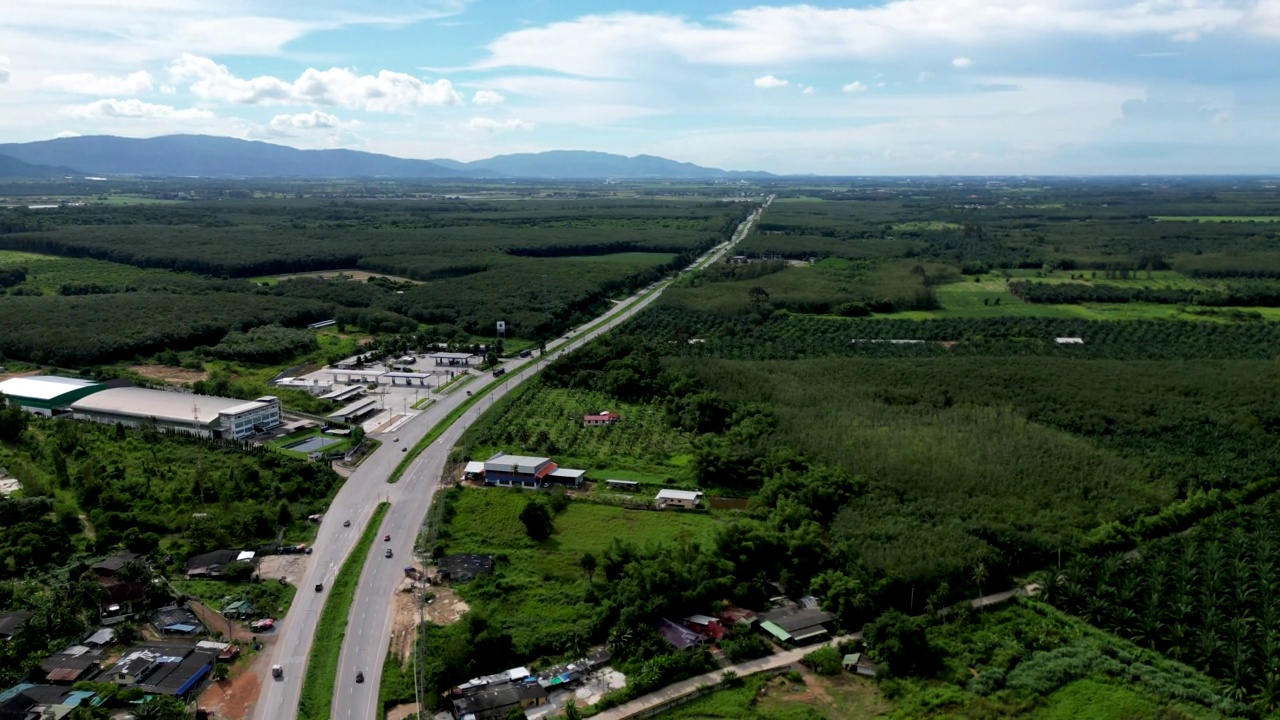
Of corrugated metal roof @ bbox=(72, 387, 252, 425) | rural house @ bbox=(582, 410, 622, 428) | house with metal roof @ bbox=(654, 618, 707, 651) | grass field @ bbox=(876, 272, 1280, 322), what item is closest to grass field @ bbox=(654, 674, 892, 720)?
house with metal roof @ bbox=(654, 618, 707, 651)

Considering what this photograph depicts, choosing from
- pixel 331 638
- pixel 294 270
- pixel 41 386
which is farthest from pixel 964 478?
pixel 294 270

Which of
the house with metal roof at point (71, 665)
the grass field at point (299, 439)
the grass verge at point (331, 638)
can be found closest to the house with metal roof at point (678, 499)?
the grass verge at point (331, 638)

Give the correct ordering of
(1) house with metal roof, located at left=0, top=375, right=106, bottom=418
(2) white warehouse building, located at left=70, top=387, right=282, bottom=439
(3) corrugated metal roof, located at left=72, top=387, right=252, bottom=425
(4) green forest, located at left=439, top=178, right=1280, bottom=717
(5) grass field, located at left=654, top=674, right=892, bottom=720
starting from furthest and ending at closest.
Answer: (1) house with metal roof, located at left=0, top=375, right=106, bottom=418, (3) corrugated metal roof, located at left=72, top=387, right=252, bottom=425, (2) white warehouse building, located at left=70, top=387, right=282, bottom=439, (4) green forest, located at left=439, top=178, right=1280, bottom=717, (5) grass field, located at left=654, top=674, right=892, bottom=720

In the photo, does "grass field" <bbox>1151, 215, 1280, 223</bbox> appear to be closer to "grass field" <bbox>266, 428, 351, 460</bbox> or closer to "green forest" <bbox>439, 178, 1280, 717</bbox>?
"green forest" <bbox>439, 178, 1280, 717</bbox>

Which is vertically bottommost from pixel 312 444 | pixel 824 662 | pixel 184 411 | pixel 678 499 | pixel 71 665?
pixel 824 662

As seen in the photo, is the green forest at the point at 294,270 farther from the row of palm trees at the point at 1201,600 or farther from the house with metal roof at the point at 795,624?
the row of palm trees at the point at 1201,600

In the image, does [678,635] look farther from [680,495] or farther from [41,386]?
[41,386]

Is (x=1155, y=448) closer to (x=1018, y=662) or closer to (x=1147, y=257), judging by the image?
(x=1018, y=662)

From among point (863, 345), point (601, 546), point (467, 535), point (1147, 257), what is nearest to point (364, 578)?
point (467, 535)
